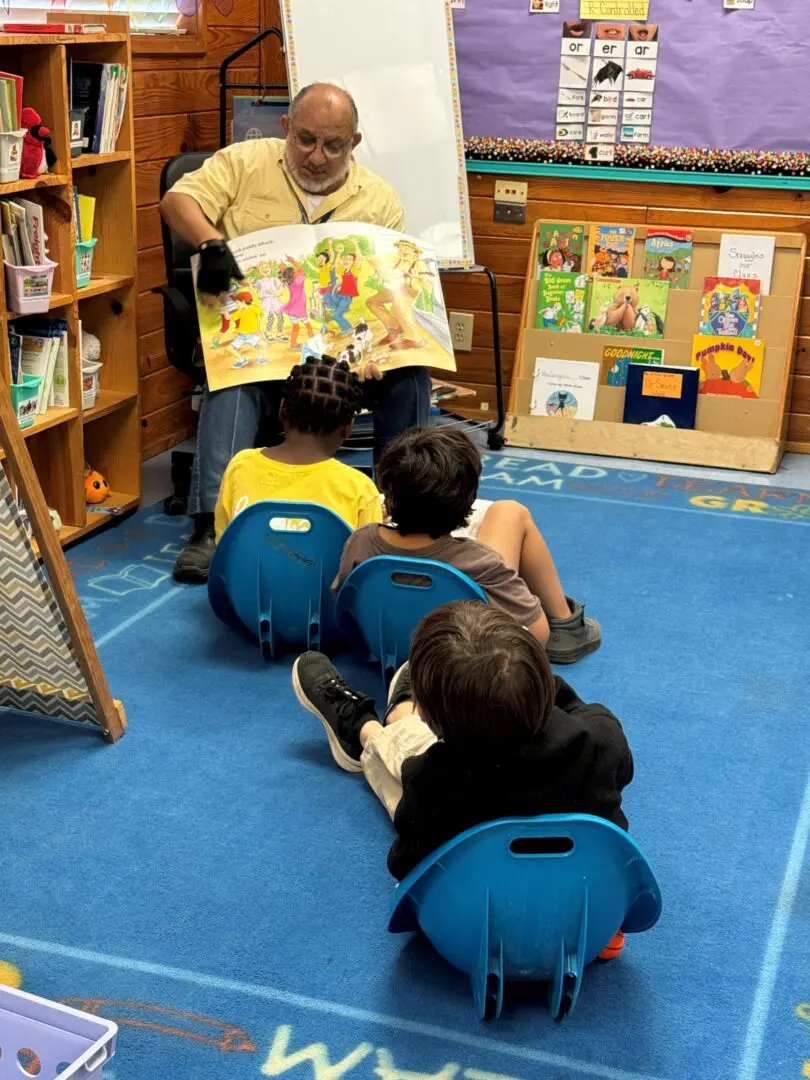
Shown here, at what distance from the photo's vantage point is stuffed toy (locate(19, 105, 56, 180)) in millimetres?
2932

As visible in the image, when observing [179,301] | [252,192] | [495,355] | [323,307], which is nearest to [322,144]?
[252,192]

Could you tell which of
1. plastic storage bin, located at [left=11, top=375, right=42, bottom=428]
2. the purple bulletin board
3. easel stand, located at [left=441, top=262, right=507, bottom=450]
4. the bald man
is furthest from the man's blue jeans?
the purple bulletin board

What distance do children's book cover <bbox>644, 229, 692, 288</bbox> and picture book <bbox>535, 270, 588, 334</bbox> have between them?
230mm

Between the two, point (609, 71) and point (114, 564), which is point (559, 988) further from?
point (609, 71)

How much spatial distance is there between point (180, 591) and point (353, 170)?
50.0 inches

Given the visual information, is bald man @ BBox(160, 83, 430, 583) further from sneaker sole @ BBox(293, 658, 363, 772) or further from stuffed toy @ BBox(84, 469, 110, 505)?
sneaker sole @ BBox(293, 658, 363, 772)

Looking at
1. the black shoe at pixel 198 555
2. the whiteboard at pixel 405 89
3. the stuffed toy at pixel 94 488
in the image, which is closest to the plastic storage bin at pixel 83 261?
the stuffed toy at pixel 94 488

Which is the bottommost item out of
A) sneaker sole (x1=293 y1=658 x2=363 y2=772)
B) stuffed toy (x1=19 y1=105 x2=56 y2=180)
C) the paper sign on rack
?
sneaker sole (x1=293 y1=658 x2=363 y2=772)

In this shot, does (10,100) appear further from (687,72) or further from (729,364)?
(729,364)

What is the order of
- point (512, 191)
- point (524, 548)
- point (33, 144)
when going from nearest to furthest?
point (524, 548)
point (33, 144)
point (512, 191)

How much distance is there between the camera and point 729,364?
4.29m

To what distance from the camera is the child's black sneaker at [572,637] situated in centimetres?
275

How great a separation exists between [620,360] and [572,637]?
72.5 inches

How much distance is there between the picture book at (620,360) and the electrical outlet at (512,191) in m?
0.61
